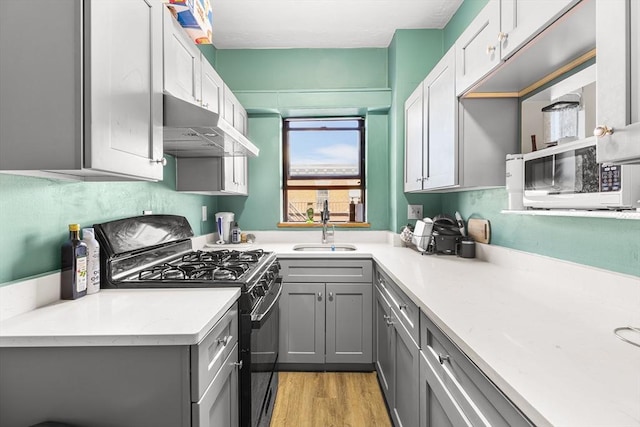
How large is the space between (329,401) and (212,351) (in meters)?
1.39

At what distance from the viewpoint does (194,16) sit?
1745 mm

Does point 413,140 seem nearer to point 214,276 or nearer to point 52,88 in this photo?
point 214,276

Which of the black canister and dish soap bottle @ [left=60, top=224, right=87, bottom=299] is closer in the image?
dish soap bottle @ [left=60, top=224, right=87, bottom=299]

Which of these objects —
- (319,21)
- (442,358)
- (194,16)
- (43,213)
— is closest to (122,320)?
(43,213)

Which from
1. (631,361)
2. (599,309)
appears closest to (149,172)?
(631,361)

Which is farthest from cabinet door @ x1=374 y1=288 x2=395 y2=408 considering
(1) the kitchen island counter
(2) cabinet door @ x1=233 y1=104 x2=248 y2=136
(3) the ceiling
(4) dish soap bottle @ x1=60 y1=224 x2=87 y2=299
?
(3) the ceiling

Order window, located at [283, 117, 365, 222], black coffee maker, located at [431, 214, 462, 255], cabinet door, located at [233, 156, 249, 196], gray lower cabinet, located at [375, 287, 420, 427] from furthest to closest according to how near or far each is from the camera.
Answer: window, located at [283, 117, 365, 222]
cabinet door, located at [233, 156, 249, 196]
black coffee maker, located at [431, 214, 462, 255]
gray lower cabinet, located at [375, 287, 420, 427]

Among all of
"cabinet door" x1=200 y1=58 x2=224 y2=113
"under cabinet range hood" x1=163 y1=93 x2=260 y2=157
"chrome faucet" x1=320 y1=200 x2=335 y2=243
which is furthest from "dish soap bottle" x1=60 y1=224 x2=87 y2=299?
"chrome faucet" x1=320 y1=200 x2=335 y2=243

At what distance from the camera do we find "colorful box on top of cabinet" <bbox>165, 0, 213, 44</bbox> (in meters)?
1.67

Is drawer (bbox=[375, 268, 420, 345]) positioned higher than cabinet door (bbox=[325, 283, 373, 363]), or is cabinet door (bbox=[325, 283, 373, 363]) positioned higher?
drawer (bbox=[375, 268, 420, 345])

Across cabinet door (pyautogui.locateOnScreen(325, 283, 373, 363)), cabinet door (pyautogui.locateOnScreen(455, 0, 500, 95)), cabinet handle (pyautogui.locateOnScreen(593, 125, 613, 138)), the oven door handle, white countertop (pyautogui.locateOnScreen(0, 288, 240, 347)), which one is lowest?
cabinet door (pyautogui.locateOnScreen(325, 283, 373, 363))

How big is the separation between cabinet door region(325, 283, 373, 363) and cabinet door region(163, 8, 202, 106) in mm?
1634

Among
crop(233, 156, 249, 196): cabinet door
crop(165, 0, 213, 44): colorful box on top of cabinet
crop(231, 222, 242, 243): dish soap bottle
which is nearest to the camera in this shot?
crop(165, 0, 213, 44): colorful box on top of cabinet

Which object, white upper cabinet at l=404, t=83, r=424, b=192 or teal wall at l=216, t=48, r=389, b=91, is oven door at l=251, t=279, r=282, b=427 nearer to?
white upper cabinet at l=404, t=83, r=424, b=192
